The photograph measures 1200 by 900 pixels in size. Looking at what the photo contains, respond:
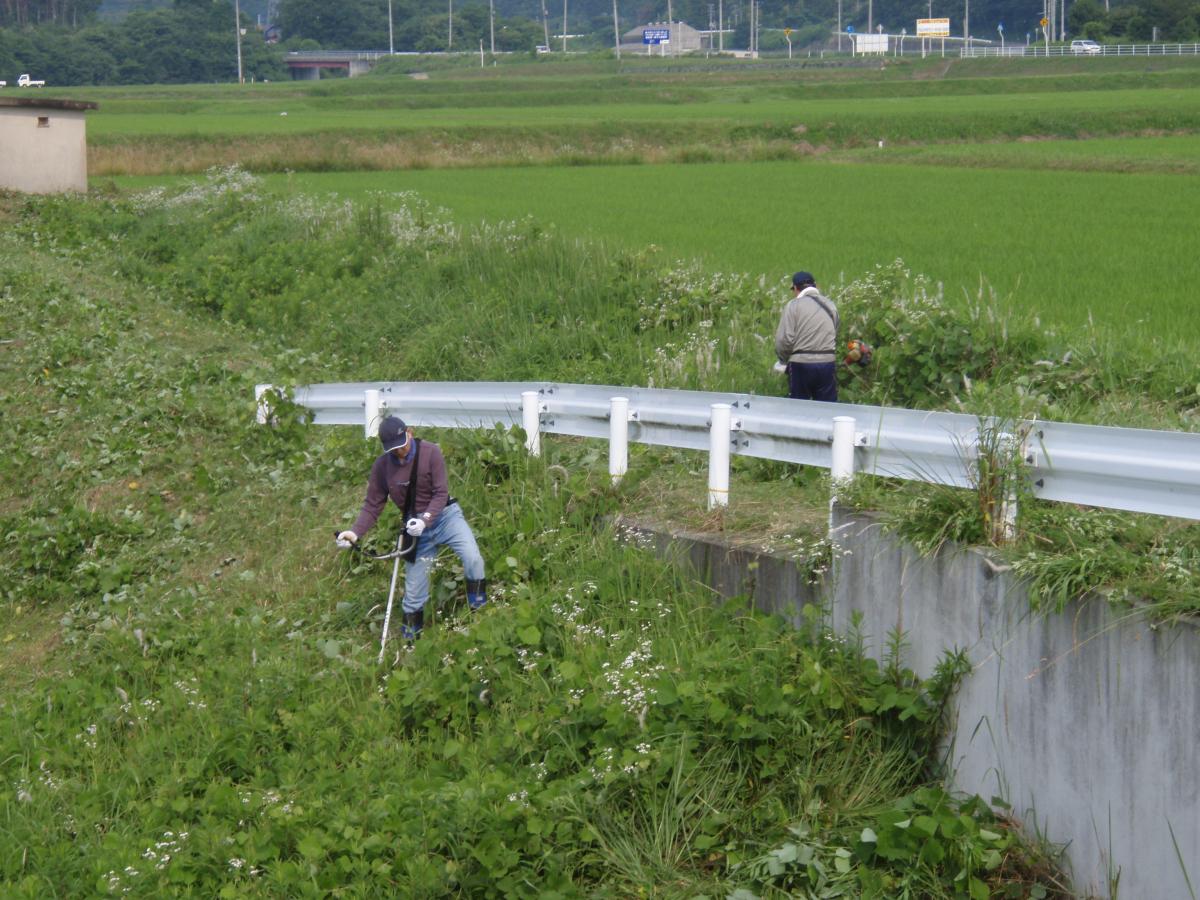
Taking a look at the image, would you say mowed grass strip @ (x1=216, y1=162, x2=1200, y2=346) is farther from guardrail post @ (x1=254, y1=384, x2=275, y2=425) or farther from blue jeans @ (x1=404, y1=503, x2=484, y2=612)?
guardrail post @ (x1=254, y1=384, x2=275, y2=425)

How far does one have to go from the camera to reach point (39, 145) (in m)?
30.0

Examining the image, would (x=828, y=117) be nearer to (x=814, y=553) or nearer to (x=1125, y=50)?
(x=1125, y=50)

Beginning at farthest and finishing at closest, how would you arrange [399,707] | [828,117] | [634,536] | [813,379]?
[828,117] < [813,379] < [634,536] < [399,707]

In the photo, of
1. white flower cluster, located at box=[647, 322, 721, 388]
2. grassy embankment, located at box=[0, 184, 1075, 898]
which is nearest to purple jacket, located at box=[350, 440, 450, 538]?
grassy embankment, located at box=[0, 184, 1075, 898]

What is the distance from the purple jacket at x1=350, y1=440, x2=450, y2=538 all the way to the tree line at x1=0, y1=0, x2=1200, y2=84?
97852 millimetres

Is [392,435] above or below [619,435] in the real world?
above

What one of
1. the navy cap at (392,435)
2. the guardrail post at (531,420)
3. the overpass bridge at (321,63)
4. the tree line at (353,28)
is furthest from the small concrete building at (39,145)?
the overpass bridge at (321,63)

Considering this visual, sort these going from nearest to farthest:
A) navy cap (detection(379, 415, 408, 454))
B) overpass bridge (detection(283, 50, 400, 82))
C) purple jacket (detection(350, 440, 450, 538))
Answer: navy cap (detection(379, 415, 408, 454)) → purple jacket (detection(350, 440, 450, 538)) → overpass bridge (detection(283, 50, 400, 82))

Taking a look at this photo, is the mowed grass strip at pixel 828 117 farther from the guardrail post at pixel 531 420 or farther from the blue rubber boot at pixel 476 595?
the blue rubber boot at pixel 476 595

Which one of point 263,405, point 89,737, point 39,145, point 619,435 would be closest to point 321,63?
point 39,145

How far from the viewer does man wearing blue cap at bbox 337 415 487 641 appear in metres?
8.64

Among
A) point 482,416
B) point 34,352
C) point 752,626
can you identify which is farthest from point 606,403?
point 34,352

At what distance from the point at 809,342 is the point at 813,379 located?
0.30 m

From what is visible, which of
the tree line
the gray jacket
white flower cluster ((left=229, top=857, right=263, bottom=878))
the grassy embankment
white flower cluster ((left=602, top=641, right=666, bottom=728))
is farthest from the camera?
the tree line
